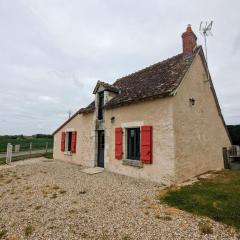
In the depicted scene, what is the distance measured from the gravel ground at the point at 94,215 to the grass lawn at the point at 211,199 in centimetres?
33

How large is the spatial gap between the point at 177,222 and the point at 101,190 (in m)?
3.29

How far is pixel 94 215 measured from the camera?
487 centimetres

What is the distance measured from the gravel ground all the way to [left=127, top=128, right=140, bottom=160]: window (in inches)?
72.9

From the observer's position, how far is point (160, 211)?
503 centimetres

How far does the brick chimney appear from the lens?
10.2 meters

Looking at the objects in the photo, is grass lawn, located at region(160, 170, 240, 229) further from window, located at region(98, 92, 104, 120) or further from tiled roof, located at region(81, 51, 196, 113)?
window, located at region(98, 92, 104, 120)

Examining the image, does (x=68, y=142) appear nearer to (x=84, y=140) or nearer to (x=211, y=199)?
(x=84, y=140)

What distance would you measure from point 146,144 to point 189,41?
6.21 m

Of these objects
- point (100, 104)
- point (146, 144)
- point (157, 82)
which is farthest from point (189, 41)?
point (100, 104)

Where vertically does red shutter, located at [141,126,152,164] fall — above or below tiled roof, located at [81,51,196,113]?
below

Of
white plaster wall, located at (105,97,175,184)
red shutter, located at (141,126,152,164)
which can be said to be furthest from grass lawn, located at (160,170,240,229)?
red shutter, located at (141,126,152,164)

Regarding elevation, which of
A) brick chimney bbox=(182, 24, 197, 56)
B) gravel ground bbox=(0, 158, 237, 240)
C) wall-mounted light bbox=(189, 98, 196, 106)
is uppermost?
brick chimney bbox=(182, 24, 197, 56)

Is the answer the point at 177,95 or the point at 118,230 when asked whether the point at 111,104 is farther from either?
the point at 118,230

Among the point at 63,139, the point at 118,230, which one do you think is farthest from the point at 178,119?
the point at 63,139
